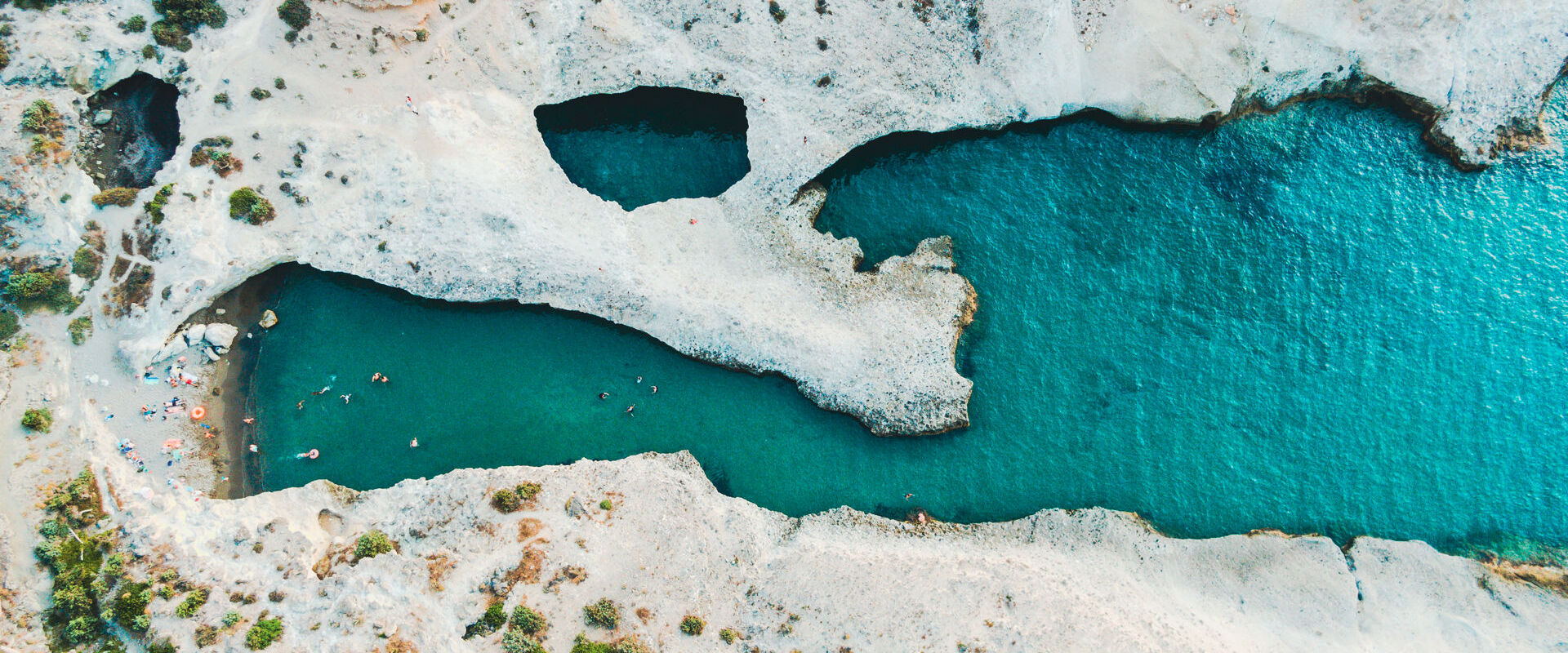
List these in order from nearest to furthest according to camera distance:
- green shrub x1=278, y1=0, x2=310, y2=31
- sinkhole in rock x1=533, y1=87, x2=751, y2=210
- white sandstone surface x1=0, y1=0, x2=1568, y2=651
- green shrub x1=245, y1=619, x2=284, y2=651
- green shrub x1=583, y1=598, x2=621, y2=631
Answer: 1. green shrub x1=245, y1=619, x2=284, y2=651
2. green shrub x1=583, y1=598, x2=621, y2=631
3. white sandstone surface x1=0, y1=0, x2=1568, y2=651
4. green shrub x1=278, y1=0, x2=310, y2=31
5. sinkhole in rock x1=533, y1=87, x2=751, y2=210

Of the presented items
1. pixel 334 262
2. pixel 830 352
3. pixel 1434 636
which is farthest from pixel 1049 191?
pixel 334 262

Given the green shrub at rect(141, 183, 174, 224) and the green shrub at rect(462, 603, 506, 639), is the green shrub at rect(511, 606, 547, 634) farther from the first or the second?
the green shrub at rect(141, 183, 174, 224)

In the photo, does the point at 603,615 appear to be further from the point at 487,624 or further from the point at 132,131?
the point at 132,131

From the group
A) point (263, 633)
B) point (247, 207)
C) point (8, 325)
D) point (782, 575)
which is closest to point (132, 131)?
point (247, 207)

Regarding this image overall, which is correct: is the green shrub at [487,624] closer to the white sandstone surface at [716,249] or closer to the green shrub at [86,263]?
the white sandstone surface at [716,249]

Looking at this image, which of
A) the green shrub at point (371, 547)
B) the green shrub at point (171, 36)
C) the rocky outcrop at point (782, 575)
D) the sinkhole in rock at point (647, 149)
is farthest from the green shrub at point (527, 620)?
the green shrub at point (171, 36)

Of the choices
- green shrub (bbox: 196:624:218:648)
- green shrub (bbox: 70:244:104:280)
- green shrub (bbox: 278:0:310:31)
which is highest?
green shrub (bbox: 278:0:310:31)

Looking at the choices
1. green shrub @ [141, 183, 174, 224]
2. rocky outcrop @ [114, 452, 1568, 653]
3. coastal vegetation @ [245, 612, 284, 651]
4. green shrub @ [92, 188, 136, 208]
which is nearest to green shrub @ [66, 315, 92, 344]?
green shrub @ [92, 188, 136, 208]
